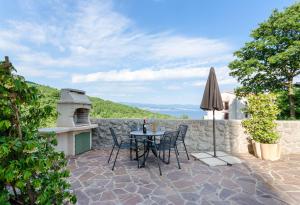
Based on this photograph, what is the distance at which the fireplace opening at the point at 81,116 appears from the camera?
5.68 metres

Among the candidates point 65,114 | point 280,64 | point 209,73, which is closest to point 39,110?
point 65,114

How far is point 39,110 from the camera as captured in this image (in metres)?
1.75

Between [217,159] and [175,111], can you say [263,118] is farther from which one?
[175,111]

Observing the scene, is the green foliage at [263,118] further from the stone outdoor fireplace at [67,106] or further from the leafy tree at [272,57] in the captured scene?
the leafy tree at [272,57]

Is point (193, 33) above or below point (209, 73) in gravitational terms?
above

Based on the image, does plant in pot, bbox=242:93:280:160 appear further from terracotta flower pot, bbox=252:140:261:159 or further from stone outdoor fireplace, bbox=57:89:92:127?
stone outdoor fireplace, bbox=57:89:92:127

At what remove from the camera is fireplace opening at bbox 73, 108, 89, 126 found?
18.6 feet

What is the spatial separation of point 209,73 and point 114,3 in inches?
189

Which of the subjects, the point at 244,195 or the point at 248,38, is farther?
the point at 248,38

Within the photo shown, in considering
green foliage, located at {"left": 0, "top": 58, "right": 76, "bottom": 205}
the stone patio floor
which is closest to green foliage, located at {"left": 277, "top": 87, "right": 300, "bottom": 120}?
the stone patio floor

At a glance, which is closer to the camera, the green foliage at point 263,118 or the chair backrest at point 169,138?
the chair backrest at point 169,138

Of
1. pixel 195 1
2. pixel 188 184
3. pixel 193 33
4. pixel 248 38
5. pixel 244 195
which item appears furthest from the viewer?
pixel 248 38

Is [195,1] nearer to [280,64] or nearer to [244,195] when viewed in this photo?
[280,64]

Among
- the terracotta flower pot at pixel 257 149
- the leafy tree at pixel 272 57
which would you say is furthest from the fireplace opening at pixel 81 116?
the leafy tree at pixel 272 57
